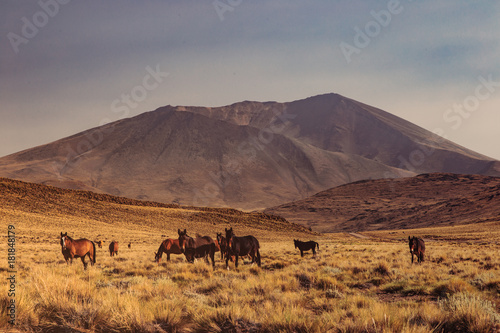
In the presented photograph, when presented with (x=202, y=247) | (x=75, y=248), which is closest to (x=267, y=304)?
(x=202, y=247)

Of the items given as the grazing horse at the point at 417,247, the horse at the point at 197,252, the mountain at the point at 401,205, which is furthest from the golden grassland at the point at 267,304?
the mountain at the point at 401,205

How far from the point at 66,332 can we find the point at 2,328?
101 cm

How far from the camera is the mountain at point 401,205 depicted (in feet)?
351

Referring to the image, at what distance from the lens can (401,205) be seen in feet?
449

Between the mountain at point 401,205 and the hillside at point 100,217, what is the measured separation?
52082mm

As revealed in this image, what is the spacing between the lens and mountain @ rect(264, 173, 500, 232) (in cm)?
10688

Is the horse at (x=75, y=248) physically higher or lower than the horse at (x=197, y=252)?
higher

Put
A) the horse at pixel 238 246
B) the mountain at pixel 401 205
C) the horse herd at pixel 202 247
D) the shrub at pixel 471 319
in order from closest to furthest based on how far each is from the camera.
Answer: the shrub at pixel 471 319, the horse herd at pixel 202 247, the horse at pixel 238 246, the mountain at pixel 401 205

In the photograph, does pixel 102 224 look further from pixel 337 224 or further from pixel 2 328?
pixel 337 224

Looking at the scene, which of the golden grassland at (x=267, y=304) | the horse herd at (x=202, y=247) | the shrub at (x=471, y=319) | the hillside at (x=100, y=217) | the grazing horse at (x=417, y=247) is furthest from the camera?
the hillside at (x=100, y=217)

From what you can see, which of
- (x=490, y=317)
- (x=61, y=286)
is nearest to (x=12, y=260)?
(x=61, y=286)

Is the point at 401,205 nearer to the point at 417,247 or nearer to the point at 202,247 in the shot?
the point at 417,247

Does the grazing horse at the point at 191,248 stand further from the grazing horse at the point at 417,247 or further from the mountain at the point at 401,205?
the mountain at the point at 401,205

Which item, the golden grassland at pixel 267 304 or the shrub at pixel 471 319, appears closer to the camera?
the shrub at pixel 471 319
